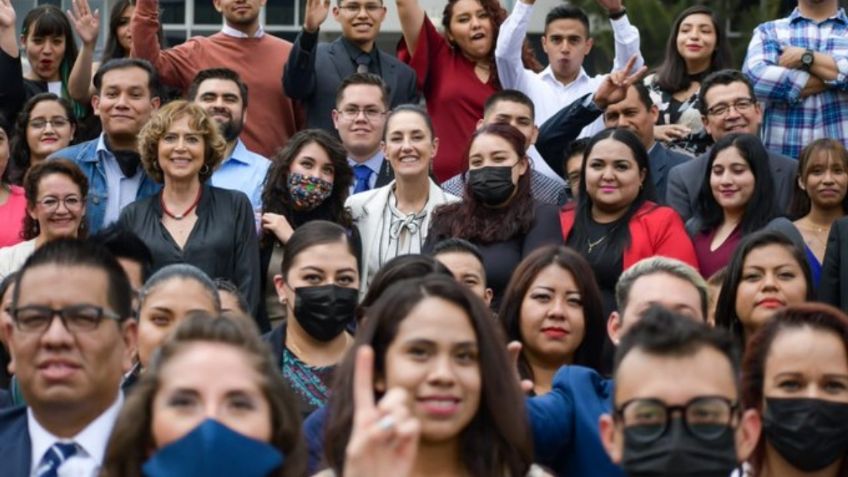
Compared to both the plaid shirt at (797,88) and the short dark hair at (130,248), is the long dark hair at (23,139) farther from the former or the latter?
the plaid shirt at (797,88)

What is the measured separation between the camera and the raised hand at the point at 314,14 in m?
11.6

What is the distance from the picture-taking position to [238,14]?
12102 mm

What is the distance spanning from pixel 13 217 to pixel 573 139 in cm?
328

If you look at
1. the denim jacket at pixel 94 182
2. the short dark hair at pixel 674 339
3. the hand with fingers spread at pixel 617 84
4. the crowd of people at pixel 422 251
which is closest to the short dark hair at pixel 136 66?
the crowd of people at pixel 422 251

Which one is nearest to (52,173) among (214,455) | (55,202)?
(55,202)

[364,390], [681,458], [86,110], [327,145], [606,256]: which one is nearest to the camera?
[364,390]

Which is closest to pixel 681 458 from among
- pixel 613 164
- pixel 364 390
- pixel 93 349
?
pixel 364 390

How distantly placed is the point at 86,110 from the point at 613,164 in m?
4.37

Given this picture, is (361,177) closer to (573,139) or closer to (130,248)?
(573,139)

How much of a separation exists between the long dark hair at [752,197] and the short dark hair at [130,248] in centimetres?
296

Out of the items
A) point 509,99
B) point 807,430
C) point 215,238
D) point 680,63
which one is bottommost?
point 807,430

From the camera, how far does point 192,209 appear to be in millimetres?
10352

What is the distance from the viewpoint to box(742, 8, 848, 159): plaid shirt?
1198cm

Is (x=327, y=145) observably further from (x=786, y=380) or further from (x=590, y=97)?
(x=786, y=380)
